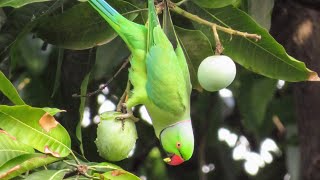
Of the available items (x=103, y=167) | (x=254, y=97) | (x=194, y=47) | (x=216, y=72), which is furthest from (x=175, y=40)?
(x=254, y=97)

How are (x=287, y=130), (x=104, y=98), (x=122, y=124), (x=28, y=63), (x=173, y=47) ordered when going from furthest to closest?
(x=287, y=130)
(x=104, y=98)
(x=28, y=63)
(x=173, y=47)
(x=122, y=124)

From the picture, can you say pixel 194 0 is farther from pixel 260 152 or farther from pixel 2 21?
pixel 260 152

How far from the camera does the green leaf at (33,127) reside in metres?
1.07

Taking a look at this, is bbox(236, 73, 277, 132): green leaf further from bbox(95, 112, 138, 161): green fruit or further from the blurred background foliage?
bbox(95, 112, 138, 161): green fruit

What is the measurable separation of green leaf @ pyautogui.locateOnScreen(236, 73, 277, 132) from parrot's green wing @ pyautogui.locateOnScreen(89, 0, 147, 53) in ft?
2.53

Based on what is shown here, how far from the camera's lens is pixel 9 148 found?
41.3 inches

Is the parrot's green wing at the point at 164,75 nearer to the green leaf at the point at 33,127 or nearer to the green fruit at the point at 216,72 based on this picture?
the green fruit at the point at 216,72

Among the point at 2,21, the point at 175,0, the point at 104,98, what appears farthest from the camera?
the point at 104,98

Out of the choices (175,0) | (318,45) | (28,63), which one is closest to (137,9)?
(175,0)

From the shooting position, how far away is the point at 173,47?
4.34 feet

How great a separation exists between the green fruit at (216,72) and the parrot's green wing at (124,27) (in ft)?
0.51

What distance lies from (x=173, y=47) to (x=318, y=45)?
664 mm

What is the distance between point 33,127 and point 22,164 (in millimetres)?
77

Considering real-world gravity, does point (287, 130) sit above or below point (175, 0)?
below
